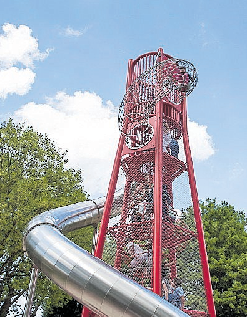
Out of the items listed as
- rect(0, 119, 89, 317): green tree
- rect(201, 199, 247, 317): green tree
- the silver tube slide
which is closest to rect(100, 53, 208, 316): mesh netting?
the silver tube slide

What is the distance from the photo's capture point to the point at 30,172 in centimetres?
1838

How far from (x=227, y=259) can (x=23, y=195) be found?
10995 millimetres

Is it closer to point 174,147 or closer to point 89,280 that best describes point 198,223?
point 174,147

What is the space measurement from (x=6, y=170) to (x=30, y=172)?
1.41m

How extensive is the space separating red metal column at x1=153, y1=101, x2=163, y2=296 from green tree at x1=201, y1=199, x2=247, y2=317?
1003cm

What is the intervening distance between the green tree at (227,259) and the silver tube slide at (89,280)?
12.3 m

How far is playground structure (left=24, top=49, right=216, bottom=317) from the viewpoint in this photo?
31.6ft

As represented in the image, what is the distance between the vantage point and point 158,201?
388 inches

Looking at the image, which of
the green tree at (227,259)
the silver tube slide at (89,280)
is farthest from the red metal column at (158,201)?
the green tree at (227,259)

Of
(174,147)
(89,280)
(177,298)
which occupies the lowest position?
(89,280)

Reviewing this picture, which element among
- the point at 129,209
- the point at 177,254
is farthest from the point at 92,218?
the point at 177,254

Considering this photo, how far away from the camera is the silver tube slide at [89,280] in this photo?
6227 millimetres

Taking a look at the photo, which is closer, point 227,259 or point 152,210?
point 152,210

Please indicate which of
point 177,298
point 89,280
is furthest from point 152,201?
point 89,280
